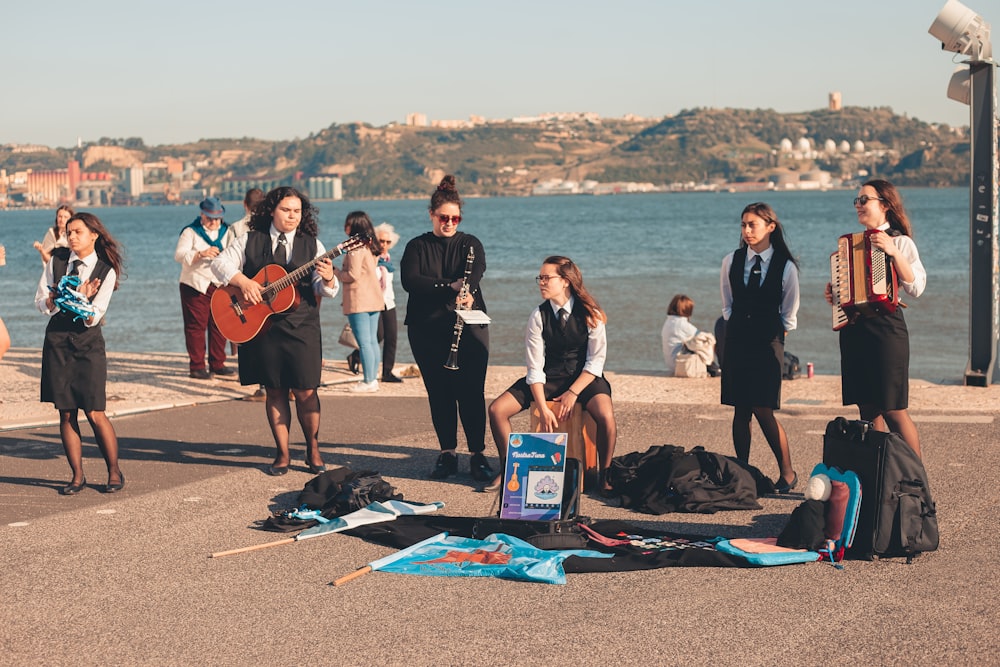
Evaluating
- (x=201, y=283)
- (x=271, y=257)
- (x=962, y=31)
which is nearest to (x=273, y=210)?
(x=271, y=257)

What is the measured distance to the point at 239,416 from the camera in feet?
35.1

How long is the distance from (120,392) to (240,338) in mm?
4221

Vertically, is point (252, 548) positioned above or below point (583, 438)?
below

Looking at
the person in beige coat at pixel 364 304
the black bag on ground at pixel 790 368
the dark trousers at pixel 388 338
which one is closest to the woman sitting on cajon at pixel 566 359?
the person in beige coat at pixel 364 304

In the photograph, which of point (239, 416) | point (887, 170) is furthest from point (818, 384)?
point (887, 170)

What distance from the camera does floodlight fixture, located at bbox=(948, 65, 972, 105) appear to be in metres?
11.3

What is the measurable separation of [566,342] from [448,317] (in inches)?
36.0

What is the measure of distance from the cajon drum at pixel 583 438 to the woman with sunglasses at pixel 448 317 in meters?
0.67

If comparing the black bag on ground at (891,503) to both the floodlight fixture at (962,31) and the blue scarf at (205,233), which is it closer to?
the floodlight fixture at (962,31)

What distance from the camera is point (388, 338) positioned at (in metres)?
13.0

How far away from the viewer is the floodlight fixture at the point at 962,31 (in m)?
10.9

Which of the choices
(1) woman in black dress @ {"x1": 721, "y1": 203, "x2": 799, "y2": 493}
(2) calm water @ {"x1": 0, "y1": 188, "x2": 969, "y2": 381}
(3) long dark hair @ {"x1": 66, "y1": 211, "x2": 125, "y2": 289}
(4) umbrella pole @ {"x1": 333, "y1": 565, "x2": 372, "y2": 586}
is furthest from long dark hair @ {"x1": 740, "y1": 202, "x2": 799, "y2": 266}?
(2) calm water @ {"x1": 0, "y1": 188, "x2": 969, "y2": 381}

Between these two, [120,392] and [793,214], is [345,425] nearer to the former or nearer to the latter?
[120,392]

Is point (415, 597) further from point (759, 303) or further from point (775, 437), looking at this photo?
point (759, 303)
